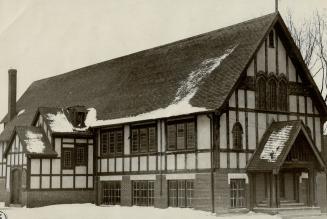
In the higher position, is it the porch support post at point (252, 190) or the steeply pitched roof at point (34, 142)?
the steeply pitched roof at point (34, 142)

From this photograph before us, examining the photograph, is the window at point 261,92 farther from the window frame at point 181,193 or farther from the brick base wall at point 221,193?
the window frame at point 181,193

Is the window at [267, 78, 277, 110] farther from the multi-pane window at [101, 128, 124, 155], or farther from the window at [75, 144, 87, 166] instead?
the window at [75, 144, 87, 166]

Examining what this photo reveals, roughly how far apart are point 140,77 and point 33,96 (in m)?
16.5

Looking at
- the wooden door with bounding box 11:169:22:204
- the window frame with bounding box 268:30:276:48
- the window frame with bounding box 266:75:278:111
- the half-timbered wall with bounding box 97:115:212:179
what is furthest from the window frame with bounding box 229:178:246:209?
the wooden door with bounding box 11:169:22:204

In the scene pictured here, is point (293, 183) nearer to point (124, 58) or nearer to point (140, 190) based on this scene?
point (140, 190)

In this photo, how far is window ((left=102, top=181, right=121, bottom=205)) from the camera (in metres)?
36.8

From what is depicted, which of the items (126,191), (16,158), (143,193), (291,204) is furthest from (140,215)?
(16,158)

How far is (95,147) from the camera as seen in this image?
38812mm

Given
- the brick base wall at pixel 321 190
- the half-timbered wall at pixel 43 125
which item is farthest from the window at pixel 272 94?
the half-timbered wall at pixel 43 125

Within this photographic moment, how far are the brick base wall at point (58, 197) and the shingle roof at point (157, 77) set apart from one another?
5.22 m

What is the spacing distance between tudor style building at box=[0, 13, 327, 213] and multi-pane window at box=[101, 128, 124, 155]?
7cm

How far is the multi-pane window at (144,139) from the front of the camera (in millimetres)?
34031

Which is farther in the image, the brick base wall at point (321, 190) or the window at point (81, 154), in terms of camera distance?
the window at point (81, 154)

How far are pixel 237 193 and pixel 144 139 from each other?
6882 mm
